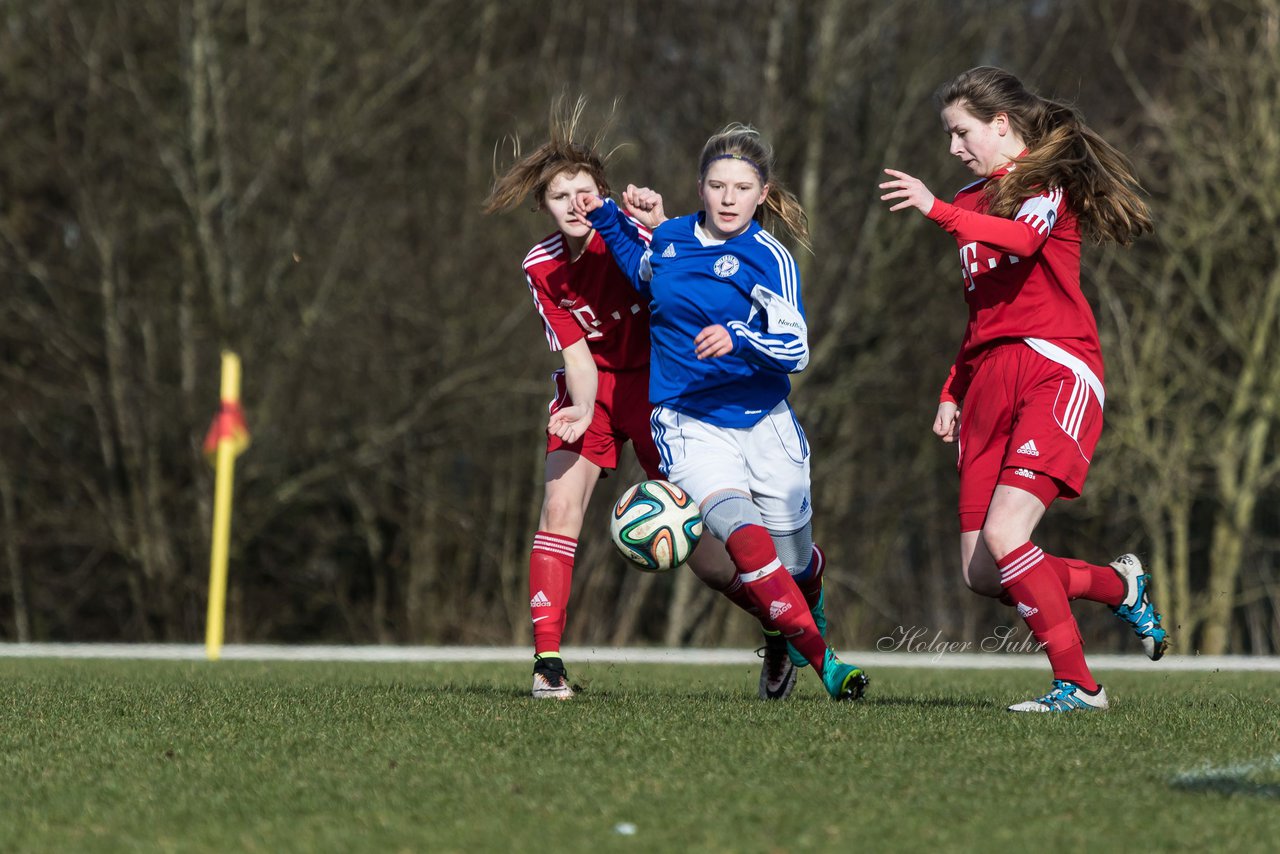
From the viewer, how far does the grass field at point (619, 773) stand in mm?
3498

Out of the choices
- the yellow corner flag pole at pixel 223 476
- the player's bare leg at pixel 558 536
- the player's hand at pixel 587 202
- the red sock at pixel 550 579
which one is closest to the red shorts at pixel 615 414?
the player's bare leg at pixel 558 536

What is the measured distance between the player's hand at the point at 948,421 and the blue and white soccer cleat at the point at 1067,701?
1009 millimetres

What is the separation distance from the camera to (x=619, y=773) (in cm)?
421

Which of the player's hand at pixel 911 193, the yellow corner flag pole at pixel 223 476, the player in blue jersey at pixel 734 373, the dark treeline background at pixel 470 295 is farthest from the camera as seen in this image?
the dark treeline background at pixel 470 295

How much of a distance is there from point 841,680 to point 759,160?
193 centimetres

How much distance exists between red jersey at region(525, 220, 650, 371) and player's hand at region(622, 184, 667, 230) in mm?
208

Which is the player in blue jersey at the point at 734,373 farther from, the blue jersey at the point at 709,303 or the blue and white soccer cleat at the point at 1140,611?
the blue and white soccer cleat at the point at 1140,611

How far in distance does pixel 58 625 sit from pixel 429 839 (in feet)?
51.1

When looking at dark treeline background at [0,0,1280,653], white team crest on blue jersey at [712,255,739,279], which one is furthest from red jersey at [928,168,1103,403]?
dark treeline background at [0,0,1280,653]

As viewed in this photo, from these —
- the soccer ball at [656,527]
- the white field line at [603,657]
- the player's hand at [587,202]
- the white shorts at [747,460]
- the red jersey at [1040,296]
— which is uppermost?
the player's hand at [587,202]

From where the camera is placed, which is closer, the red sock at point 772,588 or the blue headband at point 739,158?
the red sock at point 772,588

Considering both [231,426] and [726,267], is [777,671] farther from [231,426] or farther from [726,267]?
[231,426]

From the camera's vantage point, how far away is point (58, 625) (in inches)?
700

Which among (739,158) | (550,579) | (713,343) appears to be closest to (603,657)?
(550,579)
